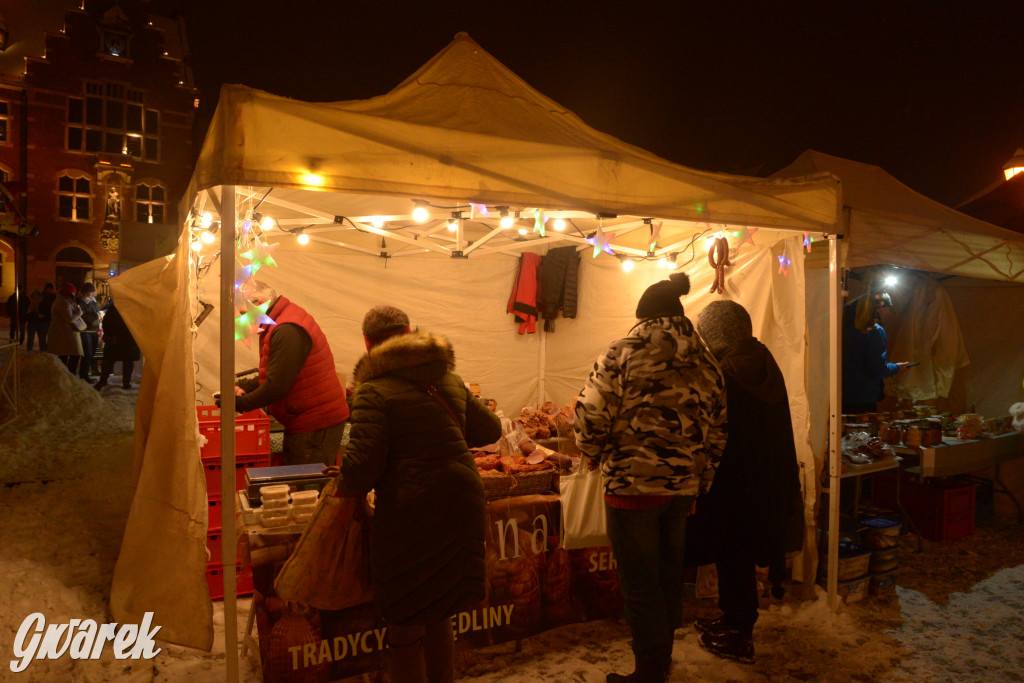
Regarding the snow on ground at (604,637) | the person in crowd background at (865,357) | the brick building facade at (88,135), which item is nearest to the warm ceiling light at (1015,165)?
the person in crowd background at (865,357)

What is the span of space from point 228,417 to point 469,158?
1.66 metres

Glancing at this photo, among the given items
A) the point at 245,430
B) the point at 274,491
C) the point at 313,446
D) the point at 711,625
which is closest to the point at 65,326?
the point at 245,430

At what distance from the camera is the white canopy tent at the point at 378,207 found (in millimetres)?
2582

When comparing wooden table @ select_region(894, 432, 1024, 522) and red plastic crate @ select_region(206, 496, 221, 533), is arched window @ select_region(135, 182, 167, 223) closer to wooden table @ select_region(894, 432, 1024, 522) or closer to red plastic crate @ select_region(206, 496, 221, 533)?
red plastic crate @ select_region(206, 496, 221, 533)

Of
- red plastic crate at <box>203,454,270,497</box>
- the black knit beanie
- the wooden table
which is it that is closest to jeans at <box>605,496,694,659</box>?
the black knit beanie

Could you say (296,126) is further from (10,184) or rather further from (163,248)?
(10,184)

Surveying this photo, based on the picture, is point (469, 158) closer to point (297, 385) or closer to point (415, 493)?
point (415, 493)

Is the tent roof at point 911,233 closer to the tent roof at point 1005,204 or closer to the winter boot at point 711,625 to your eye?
the tent roof at point 1005,204

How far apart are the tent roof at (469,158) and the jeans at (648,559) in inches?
63.5

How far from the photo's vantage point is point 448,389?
2.56 m

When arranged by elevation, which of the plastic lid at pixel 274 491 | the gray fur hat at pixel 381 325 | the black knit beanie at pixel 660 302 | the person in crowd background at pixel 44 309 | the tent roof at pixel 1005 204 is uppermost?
the tent roof at pixel 1005 204

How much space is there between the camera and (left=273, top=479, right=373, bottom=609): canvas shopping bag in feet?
8.24

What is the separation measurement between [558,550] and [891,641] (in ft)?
7.22

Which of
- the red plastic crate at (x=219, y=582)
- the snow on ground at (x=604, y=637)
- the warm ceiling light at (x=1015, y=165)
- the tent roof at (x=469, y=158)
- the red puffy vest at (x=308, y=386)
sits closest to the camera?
the tent roof at (x=469, y=158)
